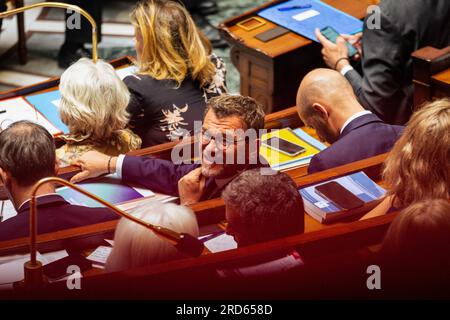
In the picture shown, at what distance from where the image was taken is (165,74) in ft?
13.6

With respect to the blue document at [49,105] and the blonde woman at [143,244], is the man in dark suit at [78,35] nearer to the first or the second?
the blue document at [49,105]

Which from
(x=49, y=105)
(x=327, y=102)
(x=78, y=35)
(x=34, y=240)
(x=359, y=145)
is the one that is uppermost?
(x=34, y=240)

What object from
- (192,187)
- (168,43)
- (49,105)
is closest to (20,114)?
(49,105)

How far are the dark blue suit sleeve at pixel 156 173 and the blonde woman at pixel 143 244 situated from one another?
2.62 ft

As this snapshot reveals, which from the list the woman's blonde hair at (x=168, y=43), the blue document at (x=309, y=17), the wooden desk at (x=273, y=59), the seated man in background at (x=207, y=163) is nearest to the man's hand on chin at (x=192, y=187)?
the seated man in background at (x=207, y=163)

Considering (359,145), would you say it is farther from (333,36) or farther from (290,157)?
(333,36)

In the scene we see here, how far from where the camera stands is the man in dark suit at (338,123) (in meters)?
3.50

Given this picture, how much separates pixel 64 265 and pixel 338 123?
1.43 metres

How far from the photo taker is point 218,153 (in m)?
3.24

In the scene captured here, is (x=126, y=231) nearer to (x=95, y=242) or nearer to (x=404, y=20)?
(x=95, y=242)

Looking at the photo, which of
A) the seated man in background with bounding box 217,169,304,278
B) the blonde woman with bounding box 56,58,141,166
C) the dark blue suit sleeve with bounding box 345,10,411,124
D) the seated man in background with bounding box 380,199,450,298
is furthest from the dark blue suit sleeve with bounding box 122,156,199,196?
the dark blue suit sleeve with bounding box 345,10,411,124

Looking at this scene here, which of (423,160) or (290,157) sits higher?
(423,160)

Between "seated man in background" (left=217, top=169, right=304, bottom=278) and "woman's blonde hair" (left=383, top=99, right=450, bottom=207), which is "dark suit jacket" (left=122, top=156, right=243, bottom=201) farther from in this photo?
"woman's blonde hair" (left=383, top=99, right=450, bottom=207)

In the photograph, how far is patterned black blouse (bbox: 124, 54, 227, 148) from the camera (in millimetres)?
4102
